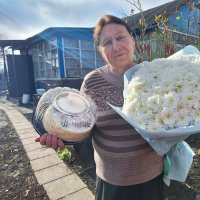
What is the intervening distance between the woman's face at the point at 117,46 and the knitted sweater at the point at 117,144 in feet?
0.33

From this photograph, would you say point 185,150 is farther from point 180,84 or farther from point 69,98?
point 69,98

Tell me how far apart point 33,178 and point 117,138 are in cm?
277

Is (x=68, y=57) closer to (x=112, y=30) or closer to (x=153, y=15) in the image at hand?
(x=153, y=15)

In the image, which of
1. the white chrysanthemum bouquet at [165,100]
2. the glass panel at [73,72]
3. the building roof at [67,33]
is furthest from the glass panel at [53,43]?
the white chrysanthemum bouquet at [165,100]

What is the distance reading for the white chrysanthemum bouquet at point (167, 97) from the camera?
3.76 ft

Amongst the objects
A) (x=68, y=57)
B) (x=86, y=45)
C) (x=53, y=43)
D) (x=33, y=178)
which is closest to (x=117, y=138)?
(x=33, y=178)

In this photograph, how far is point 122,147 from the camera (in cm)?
168

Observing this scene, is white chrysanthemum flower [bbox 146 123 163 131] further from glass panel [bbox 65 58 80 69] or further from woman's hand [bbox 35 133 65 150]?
glass panel [bbox 65 58 80 69]

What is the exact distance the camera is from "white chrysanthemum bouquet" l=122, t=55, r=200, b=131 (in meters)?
1.15

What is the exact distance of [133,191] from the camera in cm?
176

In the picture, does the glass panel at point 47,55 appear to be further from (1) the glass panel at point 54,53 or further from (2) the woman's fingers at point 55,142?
(2) the woman's fingers at point 55,142

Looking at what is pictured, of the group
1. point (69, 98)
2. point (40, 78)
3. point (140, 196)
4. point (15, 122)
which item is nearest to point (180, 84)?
point (69, 98)

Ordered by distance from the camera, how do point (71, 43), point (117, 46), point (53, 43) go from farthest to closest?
point (53, 43), point (71, 43), point (117, 46)

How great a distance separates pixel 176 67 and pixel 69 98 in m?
0.68
